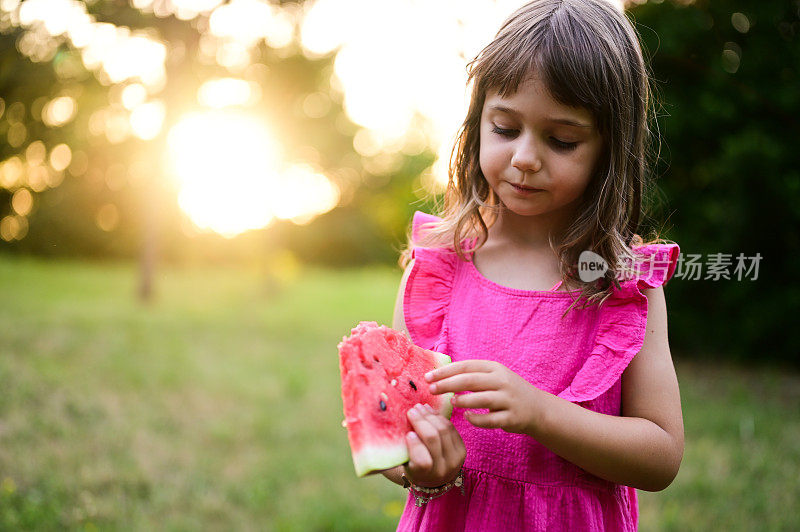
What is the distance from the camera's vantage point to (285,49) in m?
12.6

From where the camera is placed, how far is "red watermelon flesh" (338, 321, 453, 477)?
142cm

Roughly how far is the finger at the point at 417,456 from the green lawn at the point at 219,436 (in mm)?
2512

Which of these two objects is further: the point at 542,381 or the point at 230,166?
the point at 230,166

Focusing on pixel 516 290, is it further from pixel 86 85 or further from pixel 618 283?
pixel 86 85

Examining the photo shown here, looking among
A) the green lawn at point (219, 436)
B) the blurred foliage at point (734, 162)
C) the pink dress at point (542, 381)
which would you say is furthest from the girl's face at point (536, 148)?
the blurred foliage at point (734, 162)

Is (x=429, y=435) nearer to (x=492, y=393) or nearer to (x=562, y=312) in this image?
(x=492, y=393)

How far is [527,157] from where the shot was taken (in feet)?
4.76

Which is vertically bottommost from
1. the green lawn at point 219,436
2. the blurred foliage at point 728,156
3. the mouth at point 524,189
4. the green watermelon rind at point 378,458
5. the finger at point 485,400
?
the green lawn at point 219,436

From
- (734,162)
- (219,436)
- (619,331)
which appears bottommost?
(219,436)

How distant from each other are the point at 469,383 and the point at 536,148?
55cm

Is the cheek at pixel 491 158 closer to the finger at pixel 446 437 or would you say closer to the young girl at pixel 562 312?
the young girl at pixel 562 312

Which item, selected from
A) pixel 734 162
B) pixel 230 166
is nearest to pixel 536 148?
pixel 734 162

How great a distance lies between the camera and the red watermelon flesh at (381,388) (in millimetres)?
1423

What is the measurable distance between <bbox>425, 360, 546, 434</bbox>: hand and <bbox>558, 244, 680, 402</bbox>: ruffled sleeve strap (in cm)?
20
